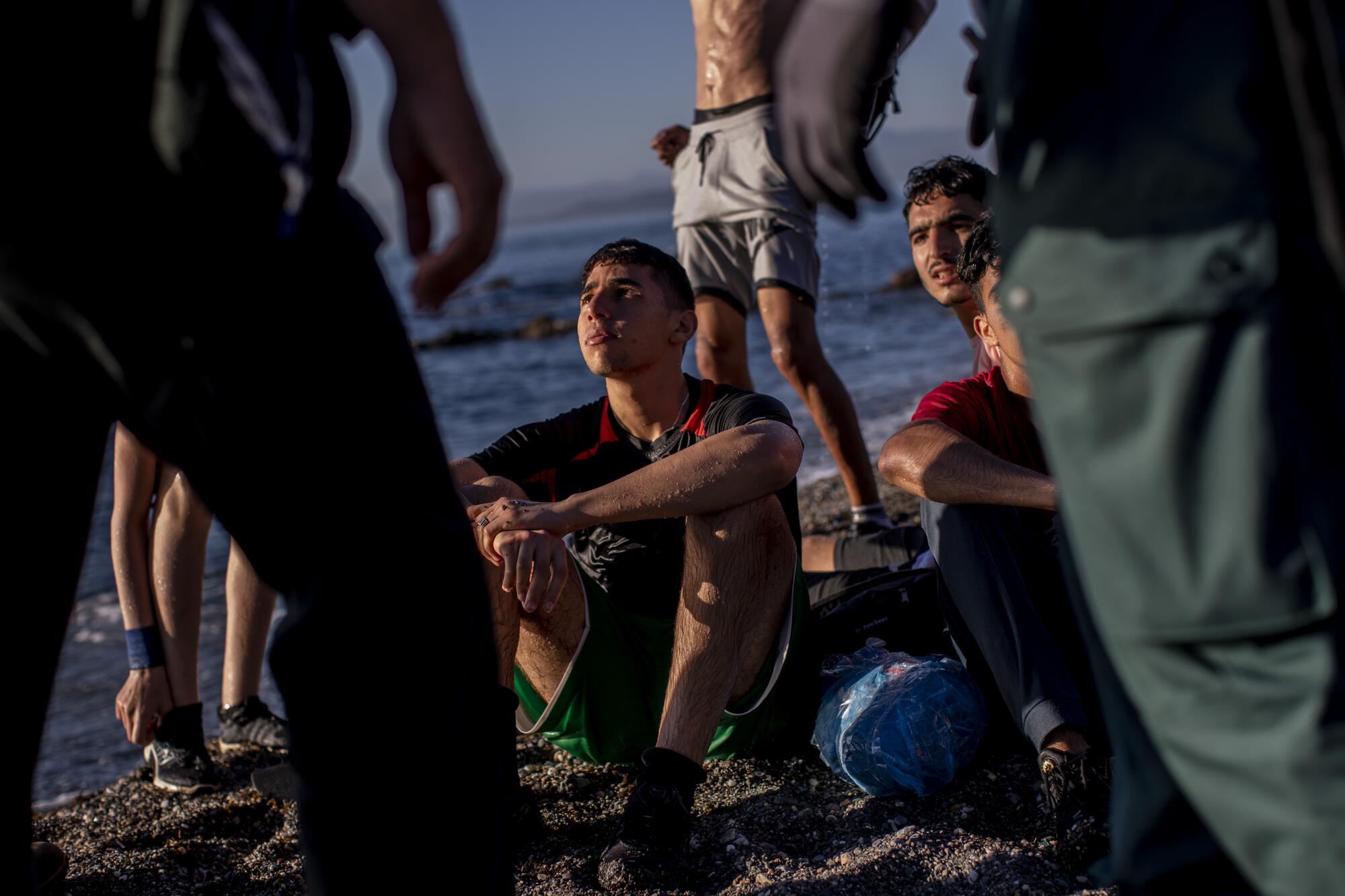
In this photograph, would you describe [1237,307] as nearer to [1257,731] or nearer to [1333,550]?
[1333,550]

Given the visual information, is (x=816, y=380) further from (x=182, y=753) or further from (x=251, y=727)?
(x=182, y=753)

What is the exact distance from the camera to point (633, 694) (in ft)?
9.18

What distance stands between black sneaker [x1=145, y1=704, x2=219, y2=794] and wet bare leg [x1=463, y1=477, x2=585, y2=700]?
3.92ft

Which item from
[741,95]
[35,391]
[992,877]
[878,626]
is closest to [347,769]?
[35,391]

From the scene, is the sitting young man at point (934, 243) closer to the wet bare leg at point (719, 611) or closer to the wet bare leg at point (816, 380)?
the wet bare leg at point (816, 380)

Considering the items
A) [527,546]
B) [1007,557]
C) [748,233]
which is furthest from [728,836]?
[748,233]

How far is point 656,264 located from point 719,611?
4.27 feet

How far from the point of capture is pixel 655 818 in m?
2.24

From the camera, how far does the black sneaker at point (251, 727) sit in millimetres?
3412

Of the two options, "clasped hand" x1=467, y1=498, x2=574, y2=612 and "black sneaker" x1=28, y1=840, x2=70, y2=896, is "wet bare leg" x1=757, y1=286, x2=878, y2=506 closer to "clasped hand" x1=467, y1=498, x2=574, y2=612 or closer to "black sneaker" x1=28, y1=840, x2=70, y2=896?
"clasped hand" x1=467, y1=498, x2=574, y2=612

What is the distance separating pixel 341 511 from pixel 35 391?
1.13 ft

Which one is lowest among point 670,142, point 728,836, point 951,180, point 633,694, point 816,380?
point 728,836

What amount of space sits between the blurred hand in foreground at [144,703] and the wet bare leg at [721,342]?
8.08ft

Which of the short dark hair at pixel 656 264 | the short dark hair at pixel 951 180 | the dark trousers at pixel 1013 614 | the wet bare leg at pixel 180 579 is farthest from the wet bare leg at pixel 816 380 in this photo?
the wet bare leg at pixel 180 579
